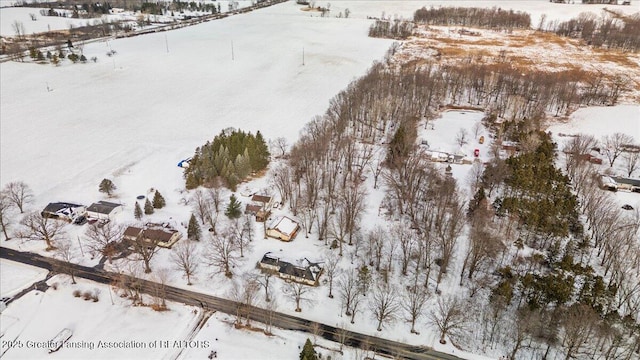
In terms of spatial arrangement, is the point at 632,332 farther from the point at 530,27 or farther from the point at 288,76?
the point at 530,27

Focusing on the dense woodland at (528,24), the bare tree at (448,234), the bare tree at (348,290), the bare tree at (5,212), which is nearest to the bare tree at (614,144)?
the bare tree at (448,234)

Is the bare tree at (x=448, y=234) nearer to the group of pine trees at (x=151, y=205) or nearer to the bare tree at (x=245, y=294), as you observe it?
the bare tree at (x=245, y=294)

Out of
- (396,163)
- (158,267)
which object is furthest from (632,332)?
(158,267)

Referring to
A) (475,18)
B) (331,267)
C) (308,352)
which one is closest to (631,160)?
(331,267)

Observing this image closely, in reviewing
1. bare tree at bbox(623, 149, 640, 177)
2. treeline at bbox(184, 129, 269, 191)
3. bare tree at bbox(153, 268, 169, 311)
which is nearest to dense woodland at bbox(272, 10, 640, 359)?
bare tree at bbox(623, 149, 640, 177)

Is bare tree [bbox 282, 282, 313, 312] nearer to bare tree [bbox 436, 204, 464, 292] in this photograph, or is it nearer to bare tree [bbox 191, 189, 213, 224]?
bare tree [bbox 436, 204, 464, 292]
